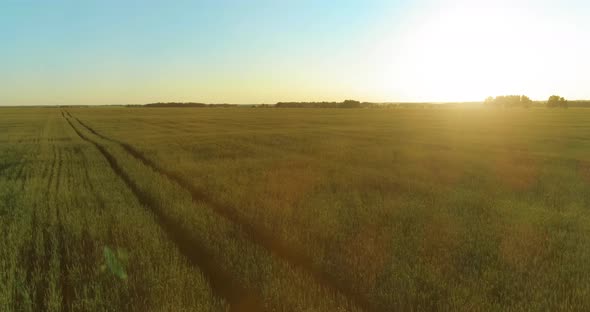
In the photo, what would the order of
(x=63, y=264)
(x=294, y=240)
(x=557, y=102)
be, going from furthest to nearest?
(x=557, y=102)
(x=294, y=240)
(x=63, y=264)

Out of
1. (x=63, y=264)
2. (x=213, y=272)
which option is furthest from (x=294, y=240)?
(x=63, y=264)

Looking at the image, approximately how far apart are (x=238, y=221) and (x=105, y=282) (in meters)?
3.21

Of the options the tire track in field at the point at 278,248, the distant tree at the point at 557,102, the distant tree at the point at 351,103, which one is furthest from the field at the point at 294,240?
the distant tree at the point at 351,103

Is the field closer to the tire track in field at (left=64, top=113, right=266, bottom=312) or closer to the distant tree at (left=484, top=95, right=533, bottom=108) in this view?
the tire track in field at (left=64, top=113, right=266, bottom=312)

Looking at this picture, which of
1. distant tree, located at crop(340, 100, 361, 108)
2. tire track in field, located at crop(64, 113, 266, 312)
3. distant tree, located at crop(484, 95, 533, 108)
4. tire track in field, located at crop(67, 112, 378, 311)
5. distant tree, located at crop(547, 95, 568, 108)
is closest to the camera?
tire track in field, located at crop(64, 113, 266, 312)

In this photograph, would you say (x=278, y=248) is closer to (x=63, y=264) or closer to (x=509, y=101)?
(x=63, y=264)

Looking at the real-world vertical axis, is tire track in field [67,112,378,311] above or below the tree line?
below

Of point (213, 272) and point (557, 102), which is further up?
point (557, 102)

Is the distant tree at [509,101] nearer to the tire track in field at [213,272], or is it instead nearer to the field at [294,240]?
the field at [294,240]

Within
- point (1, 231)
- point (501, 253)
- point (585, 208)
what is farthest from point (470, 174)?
point (1, 231)

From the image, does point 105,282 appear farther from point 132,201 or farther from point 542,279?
point 542,279

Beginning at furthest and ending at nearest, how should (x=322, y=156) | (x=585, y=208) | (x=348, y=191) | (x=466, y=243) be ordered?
(x=322, y=156), (x=348, y=191), (x=585, y=208), (x=466, y=243)

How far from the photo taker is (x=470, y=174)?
46.8 feet

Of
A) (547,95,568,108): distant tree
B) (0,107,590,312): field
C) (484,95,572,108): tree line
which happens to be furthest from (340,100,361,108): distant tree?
(0,107,590,312): field
